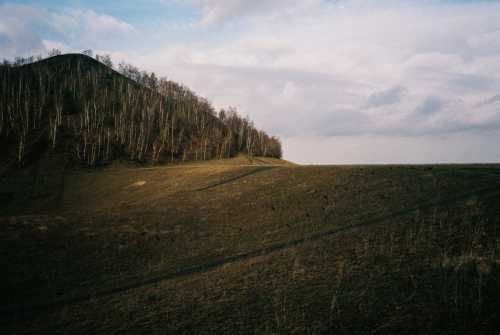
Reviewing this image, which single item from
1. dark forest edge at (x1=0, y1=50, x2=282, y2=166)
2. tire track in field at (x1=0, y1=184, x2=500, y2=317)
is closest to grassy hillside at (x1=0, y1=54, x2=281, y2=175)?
dark forest edge at (x1=0, y1=50, x2=282, y2=166)

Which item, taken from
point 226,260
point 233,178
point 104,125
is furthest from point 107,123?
point 226,260

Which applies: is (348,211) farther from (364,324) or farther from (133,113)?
(133,113)

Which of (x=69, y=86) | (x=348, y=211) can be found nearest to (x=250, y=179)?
(x=348, y=211)

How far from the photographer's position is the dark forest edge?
86.8m

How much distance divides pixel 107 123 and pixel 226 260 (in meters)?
98.4

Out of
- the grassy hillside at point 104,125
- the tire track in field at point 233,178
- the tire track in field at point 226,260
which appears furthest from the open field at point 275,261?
the grassy hillside at point 104,125

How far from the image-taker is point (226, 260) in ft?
53.2

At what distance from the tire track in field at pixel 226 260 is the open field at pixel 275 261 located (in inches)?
3.7

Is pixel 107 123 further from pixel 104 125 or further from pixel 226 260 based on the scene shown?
pixel 226 260

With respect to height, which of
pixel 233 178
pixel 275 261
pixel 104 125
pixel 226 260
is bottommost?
pixel 226 260

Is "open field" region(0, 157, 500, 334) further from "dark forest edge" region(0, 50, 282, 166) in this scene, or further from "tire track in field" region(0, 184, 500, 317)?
"dark forest edge" region(0, 50, 282, 166)

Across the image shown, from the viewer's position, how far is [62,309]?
12305 mm

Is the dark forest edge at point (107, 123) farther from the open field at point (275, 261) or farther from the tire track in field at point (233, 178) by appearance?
the open field at point (275, 261)

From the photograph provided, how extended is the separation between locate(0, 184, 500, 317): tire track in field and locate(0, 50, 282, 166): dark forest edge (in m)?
73.1
